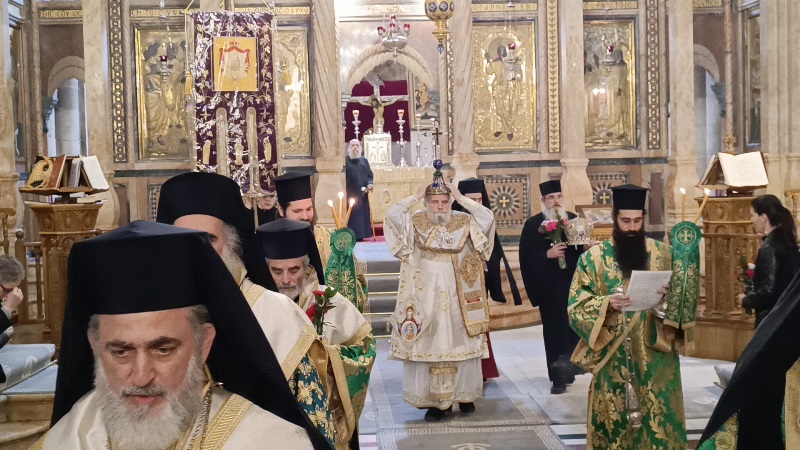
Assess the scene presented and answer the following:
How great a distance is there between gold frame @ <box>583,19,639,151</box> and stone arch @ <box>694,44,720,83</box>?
2.97 meters

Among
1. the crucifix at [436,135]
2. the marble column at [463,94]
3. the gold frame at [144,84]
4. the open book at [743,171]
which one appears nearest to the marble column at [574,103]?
the marble column at [463,94]

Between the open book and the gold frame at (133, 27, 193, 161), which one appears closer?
the open book

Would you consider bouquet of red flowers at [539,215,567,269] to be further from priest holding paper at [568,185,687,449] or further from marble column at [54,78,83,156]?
marble column at [54,78,83,156]

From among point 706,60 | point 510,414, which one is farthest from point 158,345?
point 706,60

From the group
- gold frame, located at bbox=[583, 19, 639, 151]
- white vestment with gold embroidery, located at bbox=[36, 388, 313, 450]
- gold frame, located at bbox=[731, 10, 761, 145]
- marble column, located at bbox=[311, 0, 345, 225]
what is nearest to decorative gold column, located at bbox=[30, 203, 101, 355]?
marble column, located at bbox=[311, 0, 345, 225]

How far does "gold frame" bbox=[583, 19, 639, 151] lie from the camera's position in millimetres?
16344

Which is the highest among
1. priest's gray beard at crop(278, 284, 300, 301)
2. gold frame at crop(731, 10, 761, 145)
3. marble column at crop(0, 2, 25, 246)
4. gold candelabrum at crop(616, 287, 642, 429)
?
→ gold frame at crop(731, 10, 761, 145)

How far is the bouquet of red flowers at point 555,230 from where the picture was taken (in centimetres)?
883

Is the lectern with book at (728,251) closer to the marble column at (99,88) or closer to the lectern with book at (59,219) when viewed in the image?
the lectern with book at (59,219)

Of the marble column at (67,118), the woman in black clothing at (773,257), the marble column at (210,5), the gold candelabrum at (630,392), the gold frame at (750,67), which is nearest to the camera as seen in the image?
the gold candelabrum at (630,392)

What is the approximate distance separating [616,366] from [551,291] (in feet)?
9.64

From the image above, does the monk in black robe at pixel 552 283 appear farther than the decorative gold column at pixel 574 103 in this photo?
No

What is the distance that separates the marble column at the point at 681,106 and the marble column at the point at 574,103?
1240 mm

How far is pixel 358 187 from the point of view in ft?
52.6
